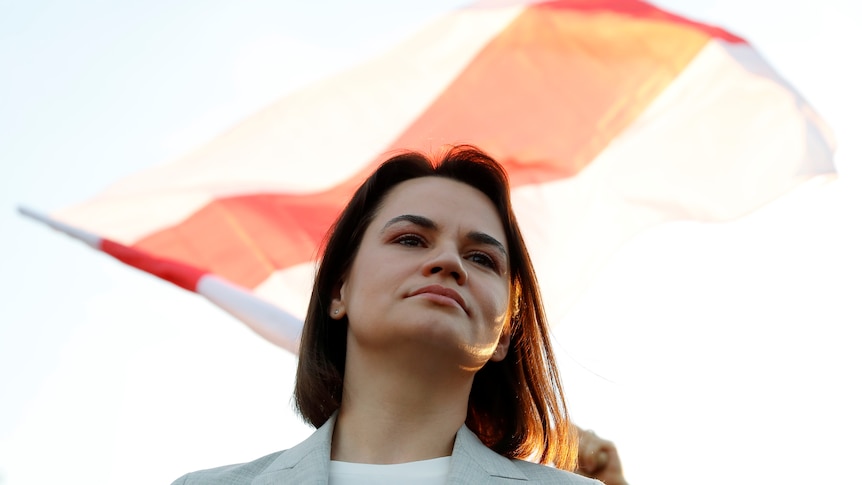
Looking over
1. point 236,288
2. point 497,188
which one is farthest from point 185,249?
point 497,188

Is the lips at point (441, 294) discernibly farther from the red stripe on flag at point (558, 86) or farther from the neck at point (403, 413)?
the red stripe on flag at point (558, 86)

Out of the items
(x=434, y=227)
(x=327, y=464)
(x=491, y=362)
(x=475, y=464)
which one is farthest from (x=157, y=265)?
(x=475, y=464)

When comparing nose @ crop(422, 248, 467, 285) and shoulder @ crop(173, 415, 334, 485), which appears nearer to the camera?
shoulder @ crop(173, 415, 334, 485)

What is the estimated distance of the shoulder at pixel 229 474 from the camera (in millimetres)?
3775

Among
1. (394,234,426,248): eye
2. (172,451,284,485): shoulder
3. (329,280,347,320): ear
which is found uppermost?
(394,234,426,248): eye

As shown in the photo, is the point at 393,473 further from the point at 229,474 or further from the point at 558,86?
the point at 558,86

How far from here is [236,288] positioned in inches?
249

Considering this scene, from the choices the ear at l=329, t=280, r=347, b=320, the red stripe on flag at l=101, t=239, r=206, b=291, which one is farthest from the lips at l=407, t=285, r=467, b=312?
the red stripe on flag at l=101, t=239, r=206, b=291

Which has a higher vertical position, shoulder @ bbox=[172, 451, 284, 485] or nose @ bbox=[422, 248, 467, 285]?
nose @ bbox=[422, 248, 467, 285]

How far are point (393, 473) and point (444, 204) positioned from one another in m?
1.01

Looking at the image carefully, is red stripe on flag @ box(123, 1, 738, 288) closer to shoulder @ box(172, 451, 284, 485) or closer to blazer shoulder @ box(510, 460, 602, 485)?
shoulder @ box(172, 451, 284, 485)

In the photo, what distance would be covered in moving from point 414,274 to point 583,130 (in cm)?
403

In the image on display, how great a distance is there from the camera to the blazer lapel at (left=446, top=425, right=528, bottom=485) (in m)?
3.56

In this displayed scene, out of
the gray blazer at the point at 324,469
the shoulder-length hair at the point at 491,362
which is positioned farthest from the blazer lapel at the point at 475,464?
the shoulder-length hair at the point at 491,362
